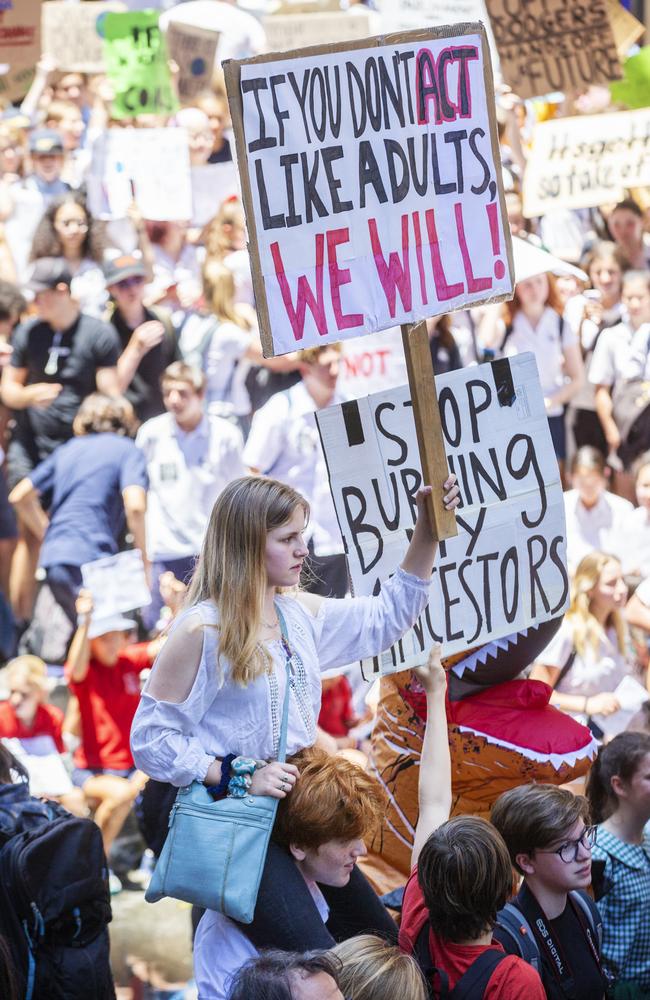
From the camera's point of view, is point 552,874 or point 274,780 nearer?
point 274,780

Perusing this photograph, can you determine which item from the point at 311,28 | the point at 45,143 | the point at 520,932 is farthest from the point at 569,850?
the point at 311,28

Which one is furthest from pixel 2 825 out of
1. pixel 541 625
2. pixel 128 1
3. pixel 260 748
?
pixel 128 1

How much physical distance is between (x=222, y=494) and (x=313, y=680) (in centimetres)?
43

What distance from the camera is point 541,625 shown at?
12.4ft

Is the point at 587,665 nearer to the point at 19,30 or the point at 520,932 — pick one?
the point at 520,932

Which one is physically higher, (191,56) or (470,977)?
(191,56)

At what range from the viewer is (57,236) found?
337 inches

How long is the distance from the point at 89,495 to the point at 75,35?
4062 millimetres

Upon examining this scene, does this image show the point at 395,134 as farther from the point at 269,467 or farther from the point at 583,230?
the point at 583,230

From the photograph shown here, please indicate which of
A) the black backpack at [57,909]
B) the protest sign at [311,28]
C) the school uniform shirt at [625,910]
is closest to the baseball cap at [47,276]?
the protest sign at [311,28]

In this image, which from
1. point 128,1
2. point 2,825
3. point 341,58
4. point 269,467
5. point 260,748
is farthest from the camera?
point 128,1

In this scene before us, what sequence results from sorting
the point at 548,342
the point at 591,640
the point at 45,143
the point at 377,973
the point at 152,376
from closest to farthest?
the point at 377,973 → the point at 591,640 → the point at 152,376 → the point at 548,342 → the point at 45,143

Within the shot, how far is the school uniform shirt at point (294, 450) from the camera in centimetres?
751

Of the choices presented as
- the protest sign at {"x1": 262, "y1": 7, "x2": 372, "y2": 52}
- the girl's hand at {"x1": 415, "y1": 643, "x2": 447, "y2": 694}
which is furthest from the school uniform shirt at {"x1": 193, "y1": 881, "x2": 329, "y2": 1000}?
the protest sign at {"x1": 262, "y1": 7, "x2": 372, "y2": 52}
